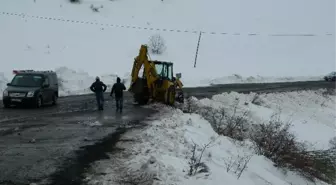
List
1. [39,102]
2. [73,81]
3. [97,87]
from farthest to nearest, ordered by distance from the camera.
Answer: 1. [73,81]
2. [39,102]
3. [97,87]

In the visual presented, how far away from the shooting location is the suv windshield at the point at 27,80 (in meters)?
21.2

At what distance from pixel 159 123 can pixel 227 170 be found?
5.41 meters

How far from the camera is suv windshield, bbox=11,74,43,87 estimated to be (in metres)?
21.2

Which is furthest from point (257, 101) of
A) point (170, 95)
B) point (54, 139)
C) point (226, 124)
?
point (54, 139)

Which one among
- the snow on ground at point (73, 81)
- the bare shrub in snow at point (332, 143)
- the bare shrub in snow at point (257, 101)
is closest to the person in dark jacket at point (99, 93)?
the bare shrub in snow at point (332, 143)

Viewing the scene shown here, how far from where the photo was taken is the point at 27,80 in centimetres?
2141

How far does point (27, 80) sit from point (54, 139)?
10277 millimetres

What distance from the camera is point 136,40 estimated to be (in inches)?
1976

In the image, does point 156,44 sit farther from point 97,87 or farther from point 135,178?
point 135,178

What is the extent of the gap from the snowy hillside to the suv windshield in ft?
44.8

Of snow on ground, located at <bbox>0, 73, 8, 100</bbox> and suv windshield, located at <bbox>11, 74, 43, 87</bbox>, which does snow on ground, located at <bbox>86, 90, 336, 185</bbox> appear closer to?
suv windshield, located at <bbox>11, 74, 43, 87</bbox>

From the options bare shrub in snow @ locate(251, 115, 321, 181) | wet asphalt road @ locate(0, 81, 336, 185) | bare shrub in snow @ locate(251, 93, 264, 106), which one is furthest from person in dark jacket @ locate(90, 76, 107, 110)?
bare shrub in snow @ locate(251, 93, 264, 106)

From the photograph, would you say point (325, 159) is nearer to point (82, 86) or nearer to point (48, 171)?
point (48, 171)

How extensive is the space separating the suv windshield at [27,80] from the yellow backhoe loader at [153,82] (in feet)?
14.2
